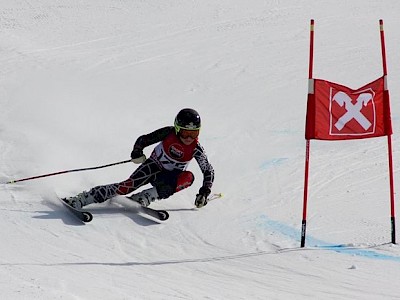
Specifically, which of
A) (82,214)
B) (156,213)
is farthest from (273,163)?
(82,214)

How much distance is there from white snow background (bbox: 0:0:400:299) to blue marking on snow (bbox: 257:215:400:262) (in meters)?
0.02

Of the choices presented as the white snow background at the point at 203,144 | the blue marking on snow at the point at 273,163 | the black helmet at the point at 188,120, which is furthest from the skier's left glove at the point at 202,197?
the blue marking on snow at the point at 273,163

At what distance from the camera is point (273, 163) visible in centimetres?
984

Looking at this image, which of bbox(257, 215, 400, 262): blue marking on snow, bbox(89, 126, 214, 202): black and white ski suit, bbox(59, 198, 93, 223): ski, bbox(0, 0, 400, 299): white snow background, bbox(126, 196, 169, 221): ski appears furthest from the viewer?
bbox(89, 126, 214, 202): black and white ski suit

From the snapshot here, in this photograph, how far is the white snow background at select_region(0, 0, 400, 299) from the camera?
19.9 feet

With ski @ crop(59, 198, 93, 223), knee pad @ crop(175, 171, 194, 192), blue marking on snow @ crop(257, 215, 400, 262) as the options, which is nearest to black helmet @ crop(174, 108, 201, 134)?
knee pad @ crop(175, 171, 194, 192)

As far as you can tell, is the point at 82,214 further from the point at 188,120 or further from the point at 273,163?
the point at 273,163

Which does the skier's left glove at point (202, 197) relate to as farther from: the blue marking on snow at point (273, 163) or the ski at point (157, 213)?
the blue marking on snow at point (273, 163)

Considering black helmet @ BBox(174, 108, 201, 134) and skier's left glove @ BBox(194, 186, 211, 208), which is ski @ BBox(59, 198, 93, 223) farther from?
black helmet @ BBox(174, 108, 201, 134)

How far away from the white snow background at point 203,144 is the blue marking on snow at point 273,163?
0.09ft

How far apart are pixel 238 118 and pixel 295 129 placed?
3.37ft

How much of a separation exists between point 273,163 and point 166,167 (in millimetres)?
2228

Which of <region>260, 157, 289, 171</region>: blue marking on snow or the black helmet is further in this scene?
<region>260, 157, 289, 171</region>: blue marking on snow

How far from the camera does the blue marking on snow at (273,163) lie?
31.9ft
